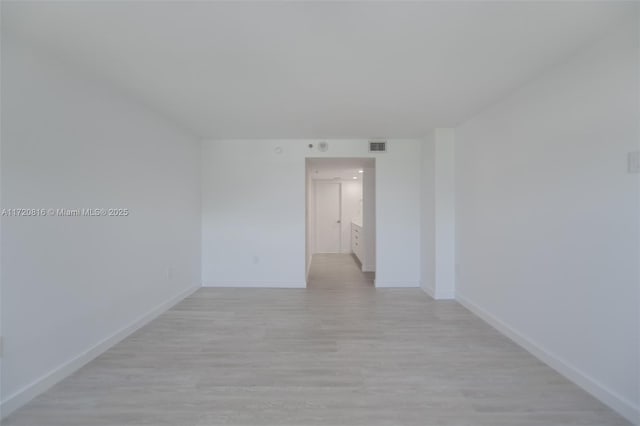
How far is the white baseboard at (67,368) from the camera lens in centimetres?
171

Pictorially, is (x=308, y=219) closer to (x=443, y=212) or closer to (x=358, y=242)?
(x=358, y=242)

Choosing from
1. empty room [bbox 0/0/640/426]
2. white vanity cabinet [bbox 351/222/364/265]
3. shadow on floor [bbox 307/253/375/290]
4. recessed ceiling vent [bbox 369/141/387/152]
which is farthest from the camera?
white vanity cabinet [bbox 351/222/364/265]

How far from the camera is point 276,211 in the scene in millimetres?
4523

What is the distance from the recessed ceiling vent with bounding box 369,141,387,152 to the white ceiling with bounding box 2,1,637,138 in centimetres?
147

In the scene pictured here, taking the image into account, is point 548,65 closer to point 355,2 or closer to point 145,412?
point 355,2

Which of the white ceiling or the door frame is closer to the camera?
the white ceiling

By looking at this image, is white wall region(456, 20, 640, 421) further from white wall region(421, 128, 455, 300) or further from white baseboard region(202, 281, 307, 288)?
white baseboard region(202, 281, 307, 288)

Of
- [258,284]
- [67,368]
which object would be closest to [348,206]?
[258,284]

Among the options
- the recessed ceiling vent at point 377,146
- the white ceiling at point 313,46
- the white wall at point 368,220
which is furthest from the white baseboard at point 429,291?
the white ceiling at point 313,46

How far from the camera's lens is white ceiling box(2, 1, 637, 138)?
5.09ft

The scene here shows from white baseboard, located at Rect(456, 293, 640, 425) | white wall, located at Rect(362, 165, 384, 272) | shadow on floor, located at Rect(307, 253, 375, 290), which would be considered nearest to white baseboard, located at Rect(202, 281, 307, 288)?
shadow on floor, located at Rect(307, 253, 375, 290)

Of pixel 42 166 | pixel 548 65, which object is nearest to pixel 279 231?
pixel 42 166

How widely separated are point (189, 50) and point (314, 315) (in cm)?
286

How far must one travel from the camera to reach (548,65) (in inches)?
84.1
